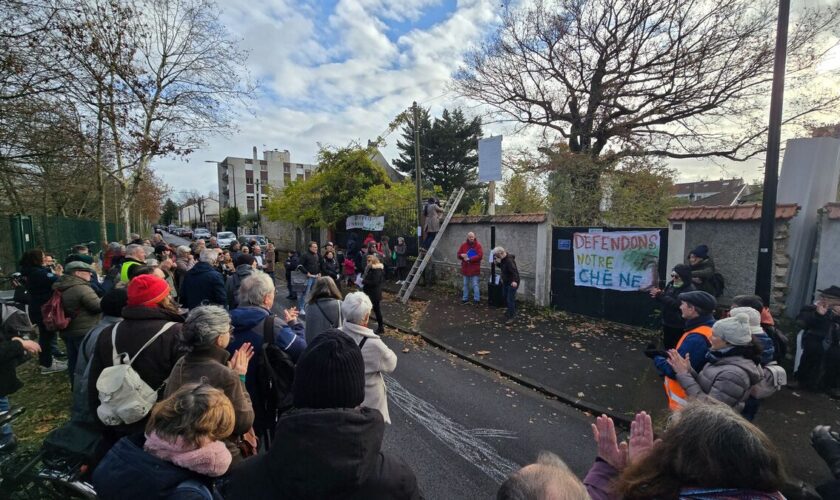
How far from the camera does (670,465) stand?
1.44 meters

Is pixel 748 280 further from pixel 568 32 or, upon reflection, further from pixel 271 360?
pixel 568 32

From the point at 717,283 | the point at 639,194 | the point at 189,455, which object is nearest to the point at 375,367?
the point at 189,455

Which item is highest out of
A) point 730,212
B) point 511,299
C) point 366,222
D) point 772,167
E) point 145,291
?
point 772,167

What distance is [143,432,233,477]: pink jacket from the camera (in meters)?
1.66

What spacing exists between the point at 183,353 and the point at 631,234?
7.65 meters

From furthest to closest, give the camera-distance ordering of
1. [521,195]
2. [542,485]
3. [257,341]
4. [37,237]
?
1. [521,195]
2. [37,237]
3. [257,341]
4. [542,485]

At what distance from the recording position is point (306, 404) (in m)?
1.46

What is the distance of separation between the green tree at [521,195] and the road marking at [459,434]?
44.6ft

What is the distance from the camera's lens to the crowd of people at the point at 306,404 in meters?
1.30

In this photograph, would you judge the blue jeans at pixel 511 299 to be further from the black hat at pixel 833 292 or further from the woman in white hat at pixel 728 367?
the woman in white hat at pixel 728 367

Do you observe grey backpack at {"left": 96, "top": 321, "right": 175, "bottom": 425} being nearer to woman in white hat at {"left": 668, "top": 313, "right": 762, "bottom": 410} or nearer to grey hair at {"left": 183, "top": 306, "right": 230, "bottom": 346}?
grey hair at {"left": 183, "top": 306, "right": 230, "bottom": 346}

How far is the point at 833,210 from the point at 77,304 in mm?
9767

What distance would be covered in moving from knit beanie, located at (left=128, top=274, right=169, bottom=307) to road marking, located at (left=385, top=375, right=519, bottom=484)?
292cm

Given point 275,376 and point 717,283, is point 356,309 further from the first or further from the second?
point 717,283
